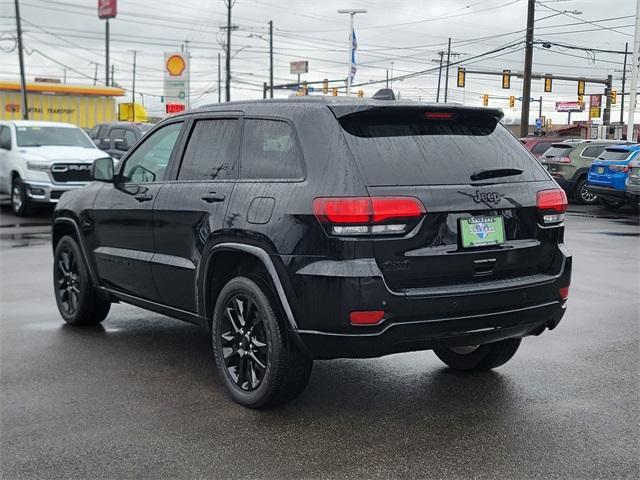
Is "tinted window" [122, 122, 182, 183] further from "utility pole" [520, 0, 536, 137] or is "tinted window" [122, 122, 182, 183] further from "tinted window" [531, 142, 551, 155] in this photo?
"utility pole" [520, 0, 536, 137]

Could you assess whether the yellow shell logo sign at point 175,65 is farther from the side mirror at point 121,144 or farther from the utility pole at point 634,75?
the side mirror at point 121,144

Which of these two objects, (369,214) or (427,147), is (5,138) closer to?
(427,147)

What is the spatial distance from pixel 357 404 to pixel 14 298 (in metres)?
4.58

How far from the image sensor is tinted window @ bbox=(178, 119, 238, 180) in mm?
5094

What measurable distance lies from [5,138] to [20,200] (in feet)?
5.90

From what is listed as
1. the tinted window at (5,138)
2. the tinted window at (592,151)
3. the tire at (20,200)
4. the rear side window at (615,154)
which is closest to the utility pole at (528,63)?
the tinted window at (592,151)

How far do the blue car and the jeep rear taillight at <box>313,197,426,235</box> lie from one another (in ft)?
51.9

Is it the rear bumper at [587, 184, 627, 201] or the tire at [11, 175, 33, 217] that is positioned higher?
the rear bumper at [587, 184, 627, 201]

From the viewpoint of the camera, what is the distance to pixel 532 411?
4.74 m

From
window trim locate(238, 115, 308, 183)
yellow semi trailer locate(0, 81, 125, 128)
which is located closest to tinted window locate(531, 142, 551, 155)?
window trim locate(238, 115, 308, 183)

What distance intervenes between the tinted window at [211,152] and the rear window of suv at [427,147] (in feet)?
3.07

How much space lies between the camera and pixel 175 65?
70125 millimetres

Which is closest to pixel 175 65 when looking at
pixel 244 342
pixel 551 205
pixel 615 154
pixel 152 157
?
pixel 615 154

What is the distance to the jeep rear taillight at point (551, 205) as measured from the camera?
15.4 ft
